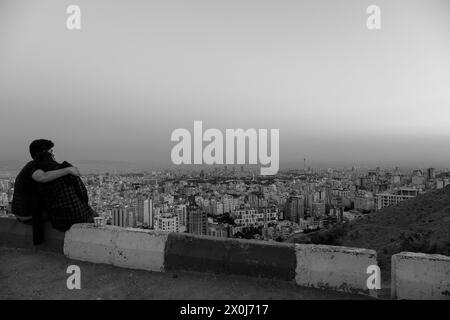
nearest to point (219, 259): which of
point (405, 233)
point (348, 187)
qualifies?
point (405, 233)

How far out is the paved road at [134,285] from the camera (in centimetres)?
353

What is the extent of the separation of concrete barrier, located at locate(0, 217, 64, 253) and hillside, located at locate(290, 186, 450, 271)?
24.5ft

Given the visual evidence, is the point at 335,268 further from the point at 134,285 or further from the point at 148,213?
the point at 148,213

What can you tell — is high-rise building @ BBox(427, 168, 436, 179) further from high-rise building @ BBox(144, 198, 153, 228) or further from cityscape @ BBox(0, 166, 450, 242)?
high-rise building @ BBox(144, 198, 153, 228)

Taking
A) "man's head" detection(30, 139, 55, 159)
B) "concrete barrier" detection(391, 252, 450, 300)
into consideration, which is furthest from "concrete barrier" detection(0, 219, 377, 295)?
"man's head" detection(30, 139, 55, 159)

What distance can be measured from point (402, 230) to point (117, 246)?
37.6 ft

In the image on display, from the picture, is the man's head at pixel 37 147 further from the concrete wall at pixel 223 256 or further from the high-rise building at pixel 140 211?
the high-rise building at pixel 140 211

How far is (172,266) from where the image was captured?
417 centimetres

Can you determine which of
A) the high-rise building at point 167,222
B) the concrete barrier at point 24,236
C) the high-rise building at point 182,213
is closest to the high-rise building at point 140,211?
the high-rise building at point 167,222

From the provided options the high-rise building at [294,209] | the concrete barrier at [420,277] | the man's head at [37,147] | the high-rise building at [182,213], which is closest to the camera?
the concrete barrier at [420,277]

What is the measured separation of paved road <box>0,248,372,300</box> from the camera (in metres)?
3.53

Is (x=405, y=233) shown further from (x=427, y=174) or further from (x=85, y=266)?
(x=427, y=174)

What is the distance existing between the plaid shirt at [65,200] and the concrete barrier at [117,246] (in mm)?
173
